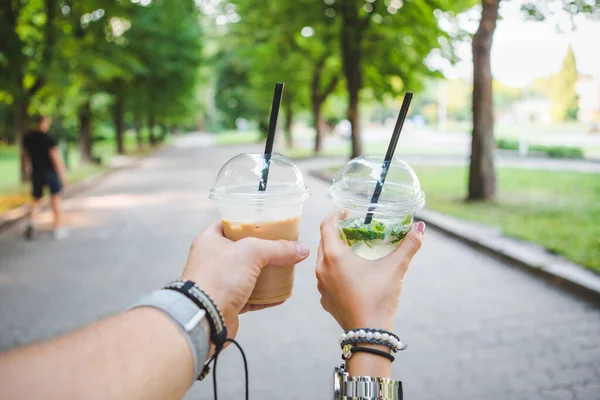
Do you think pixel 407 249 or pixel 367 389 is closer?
pixel 367 389

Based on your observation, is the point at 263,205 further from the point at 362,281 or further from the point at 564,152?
the point at 564,152

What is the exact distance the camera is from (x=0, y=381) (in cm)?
104

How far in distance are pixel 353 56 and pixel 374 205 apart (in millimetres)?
16645

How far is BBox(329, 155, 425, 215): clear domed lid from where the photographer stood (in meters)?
1.96

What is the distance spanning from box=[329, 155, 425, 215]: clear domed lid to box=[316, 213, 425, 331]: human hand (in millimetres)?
246

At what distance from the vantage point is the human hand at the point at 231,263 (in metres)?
1.57

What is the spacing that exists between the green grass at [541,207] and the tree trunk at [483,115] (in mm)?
474

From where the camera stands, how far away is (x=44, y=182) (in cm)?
947

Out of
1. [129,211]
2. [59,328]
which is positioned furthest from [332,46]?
[59,328]

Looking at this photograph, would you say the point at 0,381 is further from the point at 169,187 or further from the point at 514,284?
the point at 169,187

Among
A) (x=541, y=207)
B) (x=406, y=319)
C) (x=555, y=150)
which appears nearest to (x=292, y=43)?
(x=555, y=150)

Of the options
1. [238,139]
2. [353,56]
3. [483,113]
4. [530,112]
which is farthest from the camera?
[530,112]

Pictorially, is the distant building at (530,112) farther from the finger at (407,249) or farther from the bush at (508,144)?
the finger at (407,249)

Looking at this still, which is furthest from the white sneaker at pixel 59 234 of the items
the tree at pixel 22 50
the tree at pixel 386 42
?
the tree at pixel 386 42
